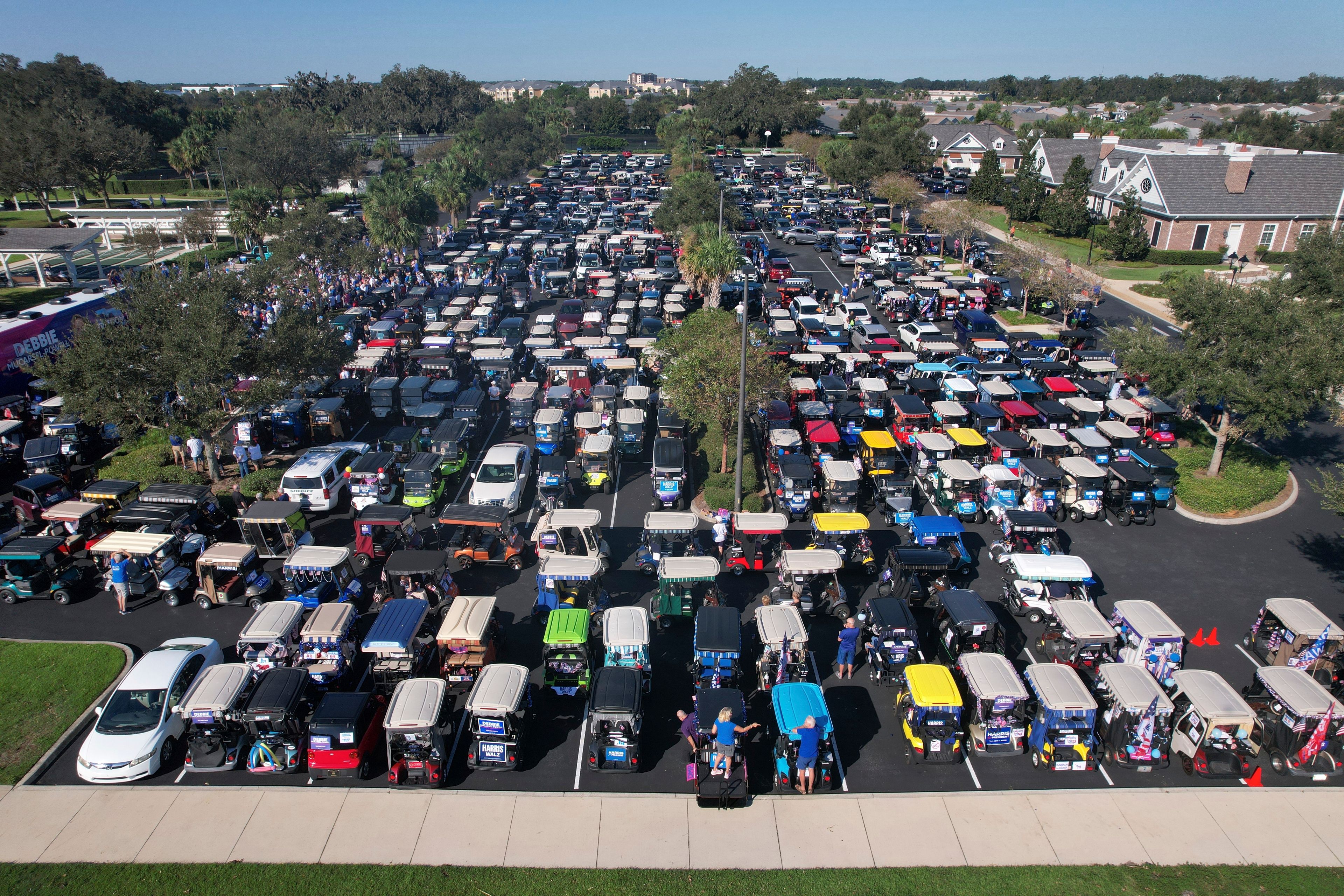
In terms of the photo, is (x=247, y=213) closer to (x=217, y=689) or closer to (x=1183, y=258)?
(x=217, y=689)

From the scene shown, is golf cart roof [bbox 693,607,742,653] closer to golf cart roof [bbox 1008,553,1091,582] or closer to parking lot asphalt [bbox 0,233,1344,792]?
parking lot asphalt [bbox 0,233,1344,792]

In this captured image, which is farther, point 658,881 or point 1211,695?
point 1211,695

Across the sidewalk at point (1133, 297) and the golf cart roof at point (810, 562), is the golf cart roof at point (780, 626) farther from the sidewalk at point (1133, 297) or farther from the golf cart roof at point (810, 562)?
the sidewalk at point (1133, 297)

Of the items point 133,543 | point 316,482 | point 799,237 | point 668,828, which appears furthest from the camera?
point 799,237

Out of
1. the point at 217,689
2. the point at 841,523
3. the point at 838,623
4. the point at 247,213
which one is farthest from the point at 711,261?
the point at 247,213

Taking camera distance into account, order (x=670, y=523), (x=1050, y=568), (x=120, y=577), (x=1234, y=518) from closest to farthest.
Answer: (x=1050, y=568) → (x=120, y=577) → (x=670, y=523) → (x=1234, y=518)

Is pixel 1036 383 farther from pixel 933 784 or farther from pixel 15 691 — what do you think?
pixel 15 691

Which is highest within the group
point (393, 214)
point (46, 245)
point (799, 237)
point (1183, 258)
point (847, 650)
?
point (393, 214)

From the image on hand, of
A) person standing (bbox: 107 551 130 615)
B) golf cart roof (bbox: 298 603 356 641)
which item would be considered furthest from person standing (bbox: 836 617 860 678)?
person standing (bbox: 107 551 130 615)

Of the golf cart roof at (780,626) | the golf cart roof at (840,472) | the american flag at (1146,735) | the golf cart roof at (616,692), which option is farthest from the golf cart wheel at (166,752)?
the american flag at (1146,735)
